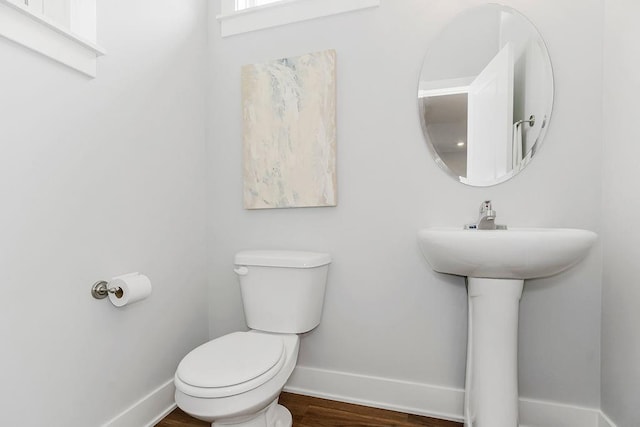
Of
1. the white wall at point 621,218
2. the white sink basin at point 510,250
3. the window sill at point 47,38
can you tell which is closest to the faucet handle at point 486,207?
the white sink basin at point 510,250

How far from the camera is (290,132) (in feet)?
5.65

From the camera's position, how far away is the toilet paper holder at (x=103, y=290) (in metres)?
1.26

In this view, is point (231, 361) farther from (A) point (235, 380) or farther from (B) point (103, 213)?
(B) point (103, 213)

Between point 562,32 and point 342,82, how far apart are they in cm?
90

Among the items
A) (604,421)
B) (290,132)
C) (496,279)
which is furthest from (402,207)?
(604,421)

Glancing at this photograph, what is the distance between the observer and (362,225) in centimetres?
165

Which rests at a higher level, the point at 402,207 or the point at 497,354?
the point at 402,207

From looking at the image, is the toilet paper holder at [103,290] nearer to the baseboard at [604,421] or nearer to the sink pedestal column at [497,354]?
the sink pedestal column at [497,354]

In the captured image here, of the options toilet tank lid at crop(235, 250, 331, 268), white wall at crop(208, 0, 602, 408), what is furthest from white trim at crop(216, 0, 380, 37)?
toilet tank lid at crop(235, 250, 331, 268)

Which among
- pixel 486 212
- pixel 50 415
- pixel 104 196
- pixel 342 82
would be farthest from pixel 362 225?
pixel 50 415

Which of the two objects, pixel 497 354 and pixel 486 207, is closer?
pixel 497 354

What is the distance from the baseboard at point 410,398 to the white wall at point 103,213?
0.66m

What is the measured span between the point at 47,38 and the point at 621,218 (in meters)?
2.00

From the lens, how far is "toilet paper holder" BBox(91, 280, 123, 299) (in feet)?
4.13
